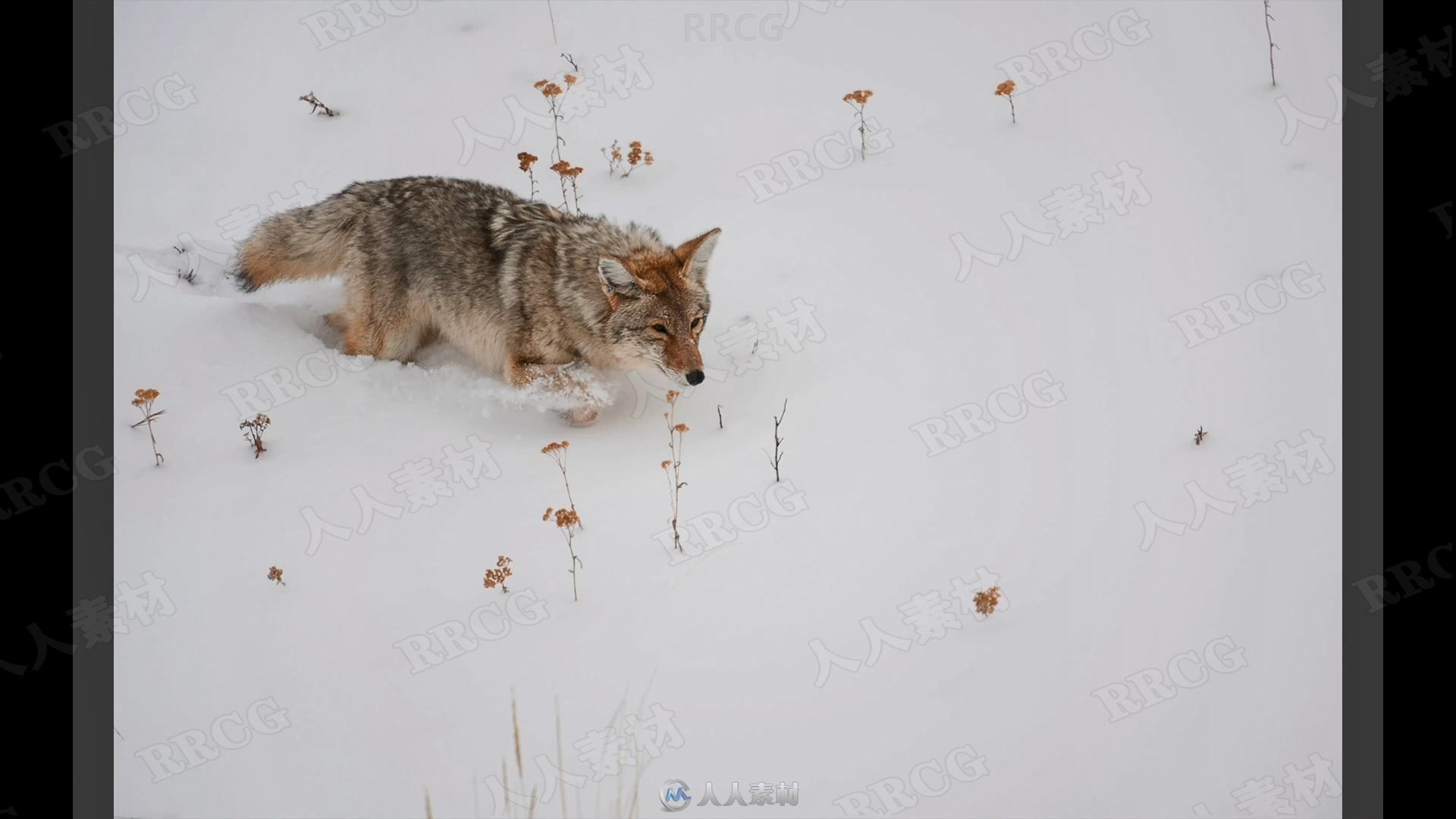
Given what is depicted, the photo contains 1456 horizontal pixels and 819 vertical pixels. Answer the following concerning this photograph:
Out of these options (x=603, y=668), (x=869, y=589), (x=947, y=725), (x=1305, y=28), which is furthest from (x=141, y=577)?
(x=1305, y=28)

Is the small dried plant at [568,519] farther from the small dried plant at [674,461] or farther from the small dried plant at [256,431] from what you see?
the small dried plant at [256,431]

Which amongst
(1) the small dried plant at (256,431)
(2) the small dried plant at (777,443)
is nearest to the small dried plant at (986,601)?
(2) the small dried plant at (777,443)

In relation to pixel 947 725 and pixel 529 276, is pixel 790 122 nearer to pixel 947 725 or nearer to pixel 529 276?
pixel 529 276

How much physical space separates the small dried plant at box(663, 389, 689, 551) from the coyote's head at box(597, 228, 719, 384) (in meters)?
0.22

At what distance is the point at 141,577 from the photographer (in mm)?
4973

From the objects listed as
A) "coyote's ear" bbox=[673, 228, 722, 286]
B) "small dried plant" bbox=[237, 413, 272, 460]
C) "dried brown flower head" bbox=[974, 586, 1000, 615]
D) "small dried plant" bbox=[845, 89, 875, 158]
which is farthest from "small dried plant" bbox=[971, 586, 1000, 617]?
"small dried plant" bbox=[845, 89, 875, 158]

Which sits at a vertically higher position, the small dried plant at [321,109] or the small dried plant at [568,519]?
the small dried plant at [321,109]

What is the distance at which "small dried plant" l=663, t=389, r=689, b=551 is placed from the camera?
523cm

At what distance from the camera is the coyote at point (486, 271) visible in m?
6.35

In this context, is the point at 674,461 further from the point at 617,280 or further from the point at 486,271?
the point at 486,271

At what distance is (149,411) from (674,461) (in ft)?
9.76

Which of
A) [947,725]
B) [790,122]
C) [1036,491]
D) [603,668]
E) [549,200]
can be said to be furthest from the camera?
[790,122]

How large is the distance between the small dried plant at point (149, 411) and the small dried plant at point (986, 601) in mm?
4268

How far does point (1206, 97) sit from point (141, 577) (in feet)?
26.8
